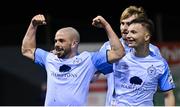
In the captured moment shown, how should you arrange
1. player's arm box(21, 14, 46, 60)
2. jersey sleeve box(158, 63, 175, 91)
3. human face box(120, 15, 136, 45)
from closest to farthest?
jersey sleeve box(158, 63, 175, 91), human face box(120, 15, 136, 45), player's arm box(21, 14, 46, 60)

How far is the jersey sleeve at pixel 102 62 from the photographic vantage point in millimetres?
5853

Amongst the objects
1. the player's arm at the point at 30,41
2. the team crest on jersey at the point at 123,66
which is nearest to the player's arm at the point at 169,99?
the team crest on jersey at the point at 123,66

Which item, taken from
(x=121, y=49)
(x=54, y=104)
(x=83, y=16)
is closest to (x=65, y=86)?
(x=54, y=104)

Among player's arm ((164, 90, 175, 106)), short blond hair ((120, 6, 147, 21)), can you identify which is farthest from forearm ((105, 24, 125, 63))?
player's arm ((164, 90, 175, 106))

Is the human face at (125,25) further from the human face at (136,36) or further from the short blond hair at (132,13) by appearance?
the human face at (136,36)

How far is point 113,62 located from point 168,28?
3.94 m

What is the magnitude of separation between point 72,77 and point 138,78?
59cm

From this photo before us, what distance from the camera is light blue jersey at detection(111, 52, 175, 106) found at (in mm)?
5816

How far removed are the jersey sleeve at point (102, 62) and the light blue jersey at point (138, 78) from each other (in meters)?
0.07

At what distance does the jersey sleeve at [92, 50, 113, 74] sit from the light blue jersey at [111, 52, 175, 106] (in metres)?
0.07

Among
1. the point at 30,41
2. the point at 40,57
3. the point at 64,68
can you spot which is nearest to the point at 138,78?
the point at 64,68

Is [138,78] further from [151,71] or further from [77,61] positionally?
[77,61]

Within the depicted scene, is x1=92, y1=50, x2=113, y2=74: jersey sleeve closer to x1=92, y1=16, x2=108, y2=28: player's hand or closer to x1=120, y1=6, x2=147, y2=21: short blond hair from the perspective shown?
x1=92, y1=16, x2=108, y2=28: player's hand

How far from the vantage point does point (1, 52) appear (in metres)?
9.59
